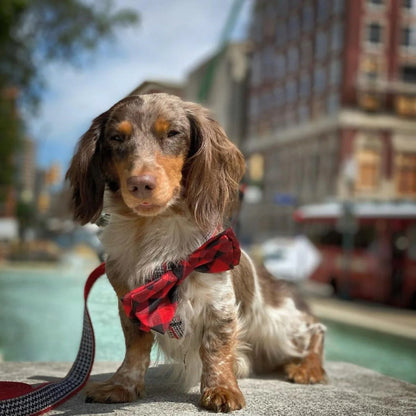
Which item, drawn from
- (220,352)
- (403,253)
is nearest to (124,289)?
(220,352)

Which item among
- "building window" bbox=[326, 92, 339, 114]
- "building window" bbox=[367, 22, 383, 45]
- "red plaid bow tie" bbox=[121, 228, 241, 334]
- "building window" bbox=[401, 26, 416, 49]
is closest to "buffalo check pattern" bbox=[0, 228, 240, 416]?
"red plaid bow tie" bbox=[121, 228, 241, 334]

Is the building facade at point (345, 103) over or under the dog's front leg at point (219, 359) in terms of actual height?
over

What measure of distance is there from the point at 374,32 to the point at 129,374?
115 ft

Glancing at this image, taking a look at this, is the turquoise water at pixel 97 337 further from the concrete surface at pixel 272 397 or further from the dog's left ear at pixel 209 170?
the dog's left ear at pixel 209 170

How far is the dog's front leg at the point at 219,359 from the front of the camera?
2518mm

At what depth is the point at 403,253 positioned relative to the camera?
13578 millimetres

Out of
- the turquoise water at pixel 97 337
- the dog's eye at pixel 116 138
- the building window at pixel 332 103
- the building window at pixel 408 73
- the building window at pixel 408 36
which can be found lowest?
the turquoise water at pixel 97 337

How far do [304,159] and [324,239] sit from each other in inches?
914

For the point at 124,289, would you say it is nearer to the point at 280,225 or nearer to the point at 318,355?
the point at 318,355

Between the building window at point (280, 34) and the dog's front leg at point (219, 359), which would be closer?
the dog's front leg at point (219, 359)

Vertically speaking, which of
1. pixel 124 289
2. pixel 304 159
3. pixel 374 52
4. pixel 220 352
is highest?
pixel 374 52

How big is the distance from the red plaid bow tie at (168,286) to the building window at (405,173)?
3382 centimetres

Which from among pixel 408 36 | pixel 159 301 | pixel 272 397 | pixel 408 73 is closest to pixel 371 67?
pixel 408 73

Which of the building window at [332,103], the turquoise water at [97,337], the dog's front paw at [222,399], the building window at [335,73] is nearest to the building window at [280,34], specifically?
the building window at [335,73]
